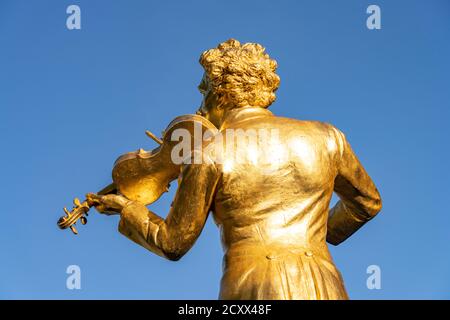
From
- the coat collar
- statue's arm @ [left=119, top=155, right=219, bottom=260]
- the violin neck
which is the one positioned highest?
the coat collar

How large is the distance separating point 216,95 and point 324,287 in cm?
201

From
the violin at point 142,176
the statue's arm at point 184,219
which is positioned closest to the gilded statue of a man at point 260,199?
the statue's arm at point 184,219

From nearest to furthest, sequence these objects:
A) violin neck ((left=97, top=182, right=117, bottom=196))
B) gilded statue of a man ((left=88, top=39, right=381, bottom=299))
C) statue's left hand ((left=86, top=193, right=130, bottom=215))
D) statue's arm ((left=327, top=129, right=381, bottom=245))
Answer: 1. gilded statue of a man ((left=88, top=39, right=381, bottom=299))
2. statue's arm ((left=327, top=129, right=381, bottom=245))
3. statue's left hand ((left=86, top=193, right=130, bottom=215))
4. violin neck ((left=97, top=182, right=117, bottom=196))

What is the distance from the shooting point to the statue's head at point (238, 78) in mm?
8148

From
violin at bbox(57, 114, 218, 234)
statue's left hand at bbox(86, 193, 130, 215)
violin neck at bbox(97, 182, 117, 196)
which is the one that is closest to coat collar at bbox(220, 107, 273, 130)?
violin at bbox(57, 114, 218, 234)

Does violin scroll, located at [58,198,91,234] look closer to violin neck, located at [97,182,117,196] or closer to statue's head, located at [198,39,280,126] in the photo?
violin neck, located at [97,182,117,196]

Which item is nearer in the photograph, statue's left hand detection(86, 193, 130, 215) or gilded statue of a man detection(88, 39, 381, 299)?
gilded statue of a man detection(88, 39, 381, 299)

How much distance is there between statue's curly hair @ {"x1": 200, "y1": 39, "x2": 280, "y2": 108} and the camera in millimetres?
8148

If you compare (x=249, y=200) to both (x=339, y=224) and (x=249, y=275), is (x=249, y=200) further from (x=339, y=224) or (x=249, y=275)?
(x=339, y=224)

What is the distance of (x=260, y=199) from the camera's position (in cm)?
746

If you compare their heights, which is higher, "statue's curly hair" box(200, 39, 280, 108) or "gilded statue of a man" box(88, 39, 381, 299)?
"statue's curly hair" box(200, 39, 280, 108)

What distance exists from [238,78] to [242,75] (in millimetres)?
42

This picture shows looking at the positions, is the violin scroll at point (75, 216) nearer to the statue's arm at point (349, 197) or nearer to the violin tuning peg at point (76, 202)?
the violin tuning peg at point (76, 202)

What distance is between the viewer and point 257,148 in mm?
7629
